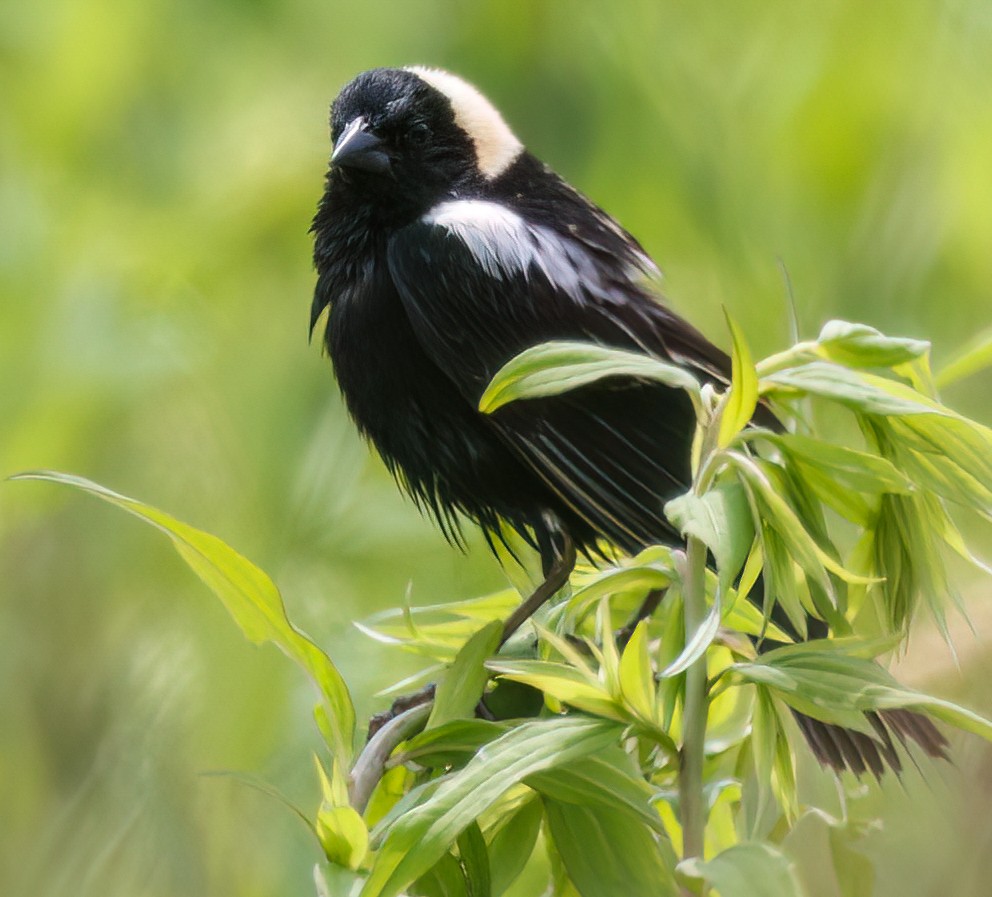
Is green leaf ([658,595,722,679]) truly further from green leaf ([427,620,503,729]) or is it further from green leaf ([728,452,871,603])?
green leaf ([427,620,503,729])

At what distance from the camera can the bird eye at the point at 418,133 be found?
4.50 ft

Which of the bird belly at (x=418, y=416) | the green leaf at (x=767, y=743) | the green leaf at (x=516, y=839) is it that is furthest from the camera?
the bird belly at (x=418, y=416)

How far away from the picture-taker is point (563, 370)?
547mm

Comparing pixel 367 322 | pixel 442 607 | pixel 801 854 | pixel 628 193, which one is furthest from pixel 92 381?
pixel 801 854

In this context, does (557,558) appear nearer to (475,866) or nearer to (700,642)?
(475,866)

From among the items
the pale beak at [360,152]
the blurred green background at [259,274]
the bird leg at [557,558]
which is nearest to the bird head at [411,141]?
the pale beak at [360,152]

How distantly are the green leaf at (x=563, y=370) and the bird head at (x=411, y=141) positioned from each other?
792 mm

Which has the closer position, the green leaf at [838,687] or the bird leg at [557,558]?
the green leaf at [838,687]

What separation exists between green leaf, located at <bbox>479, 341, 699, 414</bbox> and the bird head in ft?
2.60

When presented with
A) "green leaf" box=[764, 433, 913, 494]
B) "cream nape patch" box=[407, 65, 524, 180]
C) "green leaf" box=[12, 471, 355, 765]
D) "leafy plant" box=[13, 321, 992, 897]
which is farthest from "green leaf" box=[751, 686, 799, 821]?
"cream nape patch" box=[407, 65, 524, 180]

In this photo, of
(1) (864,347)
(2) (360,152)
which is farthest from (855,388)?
(2) (360,152)

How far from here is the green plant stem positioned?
20.7 inches

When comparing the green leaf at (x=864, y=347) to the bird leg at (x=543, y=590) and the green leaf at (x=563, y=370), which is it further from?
the bird leg at (x=543, y=590)

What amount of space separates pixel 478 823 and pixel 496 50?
115 centimetres
